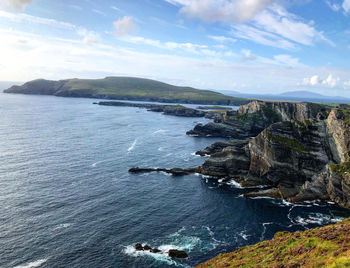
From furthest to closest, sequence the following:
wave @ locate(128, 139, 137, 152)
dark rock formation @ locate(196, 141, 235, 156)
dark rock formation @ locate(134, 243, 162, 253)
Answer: wave @ locate(128, 139, 137, 152) < dark rock formation @ locate(196, 141, 235, 156) < dark rock formation @ locate(134, 243, 162, 253)

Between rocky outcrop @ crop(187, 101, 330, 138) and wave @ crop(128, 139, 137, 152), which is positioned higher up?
rocky outcrop @ crop(187, 101, 330, 138)

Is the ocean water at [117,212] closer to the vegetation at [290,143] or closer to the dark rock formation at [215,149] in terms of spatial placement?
the dark rock formation at [215,149]

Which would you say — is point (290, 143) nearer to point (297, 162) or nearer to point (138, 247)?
point (297, 162)

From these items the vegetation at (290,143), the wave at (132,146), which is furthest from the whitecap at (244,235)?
the wave at (132,146)

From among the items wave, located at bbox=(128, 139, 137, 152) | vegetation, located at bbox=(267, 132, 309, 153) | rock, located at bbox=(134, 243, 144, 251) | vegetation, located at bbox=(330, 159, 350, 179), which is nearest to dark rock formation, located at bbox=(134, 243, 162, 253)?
rock, located at bbox=(134, 243, 144, 251)

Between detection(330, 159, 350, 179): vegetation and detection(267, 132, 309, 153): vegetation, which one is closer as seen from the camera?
detection(330, 159, 350, 179): vegetation

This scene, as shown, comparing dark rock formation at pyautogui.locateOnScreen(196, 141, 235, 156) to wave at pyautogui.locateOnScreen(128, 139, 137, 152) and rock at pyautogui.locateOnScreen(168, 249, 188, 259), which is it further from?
rock at pyautogui.locateOnScreen(168, 249, 188, 259)

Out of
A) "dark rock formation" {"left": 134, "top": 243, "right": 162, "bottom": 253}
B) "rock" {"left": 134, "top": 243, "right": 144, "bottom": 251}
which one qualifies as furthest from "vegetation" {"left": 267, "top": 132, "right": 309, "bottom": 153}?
"rock" {"left": 134, "top": 243, "right": 144, "bottom": 251}

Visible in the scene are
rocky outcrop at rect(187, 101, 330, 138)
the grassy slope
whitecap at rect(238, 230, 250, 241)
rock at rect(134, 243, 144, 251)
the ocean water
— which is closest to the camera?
the grassy slope

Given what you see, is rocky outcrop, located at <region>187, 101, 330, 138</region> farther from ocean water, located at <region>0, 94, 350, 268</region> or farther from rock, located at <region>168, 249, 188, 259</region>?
rock, located at <region>168, 249, 188, 259</region>

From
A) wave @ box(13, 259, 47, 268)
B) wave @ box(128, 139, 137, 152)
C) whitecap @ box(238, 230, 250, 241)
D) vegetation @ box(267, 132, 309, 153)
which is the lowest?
wave @ box(13, 259, 47, 268)
